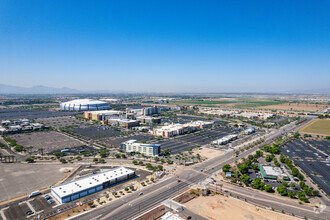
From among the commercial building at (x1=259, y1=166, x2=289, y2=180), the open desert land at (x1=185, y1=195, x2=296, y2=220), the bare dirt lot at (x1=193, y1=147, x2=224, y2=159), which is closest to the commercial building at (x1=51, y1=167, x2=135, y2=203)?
the open desert land at (x1=185, y1=195, x2=296, y2=220)

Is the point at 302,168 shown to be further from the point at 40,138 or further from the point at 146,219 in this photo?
the point at 40,138

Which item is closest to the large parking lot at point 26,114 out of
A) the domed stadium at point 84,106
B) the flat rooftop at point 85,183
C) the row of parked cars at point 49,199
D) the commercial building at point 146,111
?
the domed stadium at point 84,106

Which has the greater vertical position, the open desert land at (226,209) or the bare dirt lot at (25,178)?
the bare dirt lot at (25,178)

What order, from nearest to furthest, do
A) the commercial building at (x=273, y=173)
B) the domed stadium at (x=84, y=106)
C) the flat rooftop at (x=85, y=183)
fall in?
the flat rooftop at (x=85, y=183)
the commercial building at (x=273, y=173)
the domed stadium at (x=84, y=106)

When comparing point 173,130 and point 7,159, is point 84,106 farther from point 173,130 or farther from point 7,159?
point 7,159

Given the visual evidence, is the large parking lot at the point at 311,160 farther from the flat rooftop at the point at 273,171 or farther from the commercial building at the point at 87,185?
the commercial building at the point at 87,185

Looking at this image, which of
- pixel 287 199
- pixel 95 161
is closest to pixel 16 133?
pixel 95 161

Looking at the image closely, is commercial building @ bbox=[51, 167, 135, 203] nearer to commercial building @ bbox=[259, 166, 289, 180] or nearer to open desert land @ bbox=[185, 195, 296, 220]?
open desert land @ bbox=[185, 195, 296, 220]

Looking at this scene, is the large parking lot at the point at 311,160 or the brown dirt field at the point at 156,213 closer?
the brown dirt field at the point at 156,213
